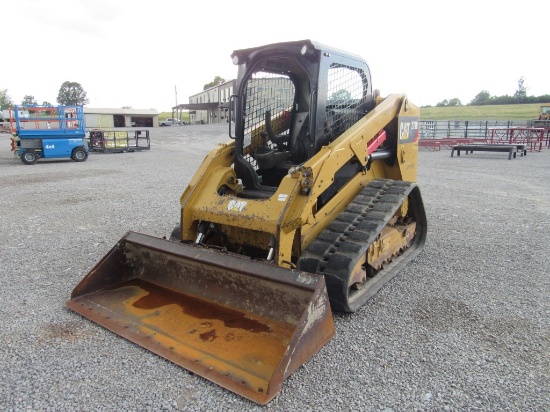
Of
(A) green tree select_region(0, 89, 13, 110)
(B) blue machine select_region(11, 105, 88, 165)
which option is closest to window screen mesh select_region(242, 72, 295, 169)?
(B) blue machine select_region(11, 105, 88, 165)

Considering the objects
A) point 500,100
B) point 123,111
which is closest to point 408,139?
point 123,111

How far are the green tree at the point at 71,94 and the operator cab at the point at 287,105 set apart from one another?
4080 inches

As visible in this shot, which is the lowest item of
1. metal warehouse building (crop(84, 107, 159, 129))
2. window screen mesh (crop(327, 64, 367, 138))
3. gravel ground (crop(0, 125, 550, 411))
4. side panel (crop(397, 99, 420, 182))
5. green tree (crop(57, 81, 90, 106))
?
gravel ground (crop(0, 125, 550, 411))

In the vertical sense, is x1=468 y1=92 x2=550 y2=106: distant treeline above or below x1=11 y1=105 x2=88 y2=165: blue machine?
above

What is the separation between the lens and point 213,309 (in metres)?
3.56

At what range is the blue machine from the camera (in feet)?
52.6

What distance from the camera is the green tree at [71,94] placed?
9681cm

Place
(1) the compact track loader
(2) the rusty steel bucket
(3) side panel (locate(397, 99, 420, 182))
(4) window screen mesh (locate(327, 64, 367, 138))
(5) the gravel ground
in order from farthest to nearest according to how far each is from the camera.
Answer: (3) side panel (locate(397, 99, 420, 182))
(4) window screen mesh (locate(327, 64, 367, 138))
(1) the compact track loader
(2) the rusty steel bucket
(5) the gravel ground

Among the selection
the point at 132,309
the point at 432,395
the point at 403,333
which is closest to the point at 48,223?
the point at 132,309

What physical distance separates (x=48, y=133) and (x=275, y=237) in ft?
52.1

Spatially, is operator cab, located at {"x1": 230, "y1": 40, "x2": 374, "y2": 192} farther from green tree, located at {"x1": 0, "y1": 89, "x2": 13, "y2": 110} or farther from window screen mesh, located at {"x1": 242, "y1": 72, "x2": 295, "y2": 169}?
green tree, located at {"x1": 0, "y1": 89, "x2": 13, "y2": 110}

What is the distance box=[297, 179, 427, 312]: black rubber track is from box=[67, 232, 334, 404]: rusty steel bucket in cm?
45

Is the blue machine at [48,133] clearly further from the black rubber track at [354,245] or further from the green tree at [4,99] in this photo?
the green tree at [4,99]

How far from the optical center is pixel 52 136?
1664 centimetres
